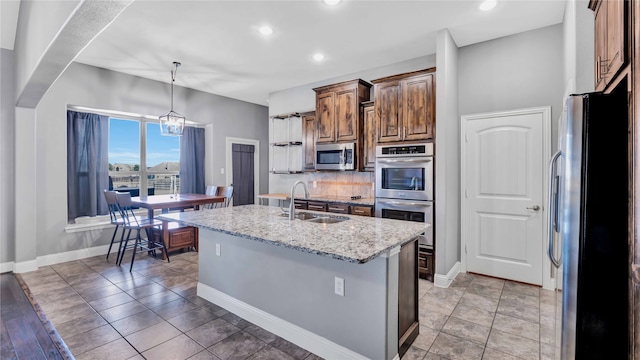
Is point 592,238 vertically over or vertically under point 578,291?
over

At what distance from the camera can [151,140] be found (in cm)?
557

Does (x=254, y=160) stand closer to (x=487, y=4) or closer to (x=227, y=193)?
(x=227, y=193)

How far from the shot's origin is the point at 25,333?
8.09 feet

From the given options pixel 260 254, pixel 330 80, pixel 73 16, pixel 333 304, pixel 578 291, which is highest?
pixel 330 80

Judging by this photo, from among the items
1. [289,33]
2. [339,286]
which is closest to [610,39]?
[339,286]

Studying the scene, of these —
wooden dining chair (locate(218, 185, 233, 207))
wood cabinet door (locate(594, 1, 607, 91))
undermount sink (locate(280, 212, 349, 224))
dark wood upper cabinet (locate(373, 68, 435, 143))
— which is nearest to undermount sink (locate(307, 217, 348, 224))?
undermount sink (locate(280, 212, 349, 224))

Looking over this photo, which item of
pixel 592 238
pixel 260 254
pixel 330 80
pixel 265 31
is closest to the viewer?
pixel 592 238

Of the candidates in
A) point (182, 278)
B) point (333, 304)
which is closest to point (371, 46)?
point (333, 304)

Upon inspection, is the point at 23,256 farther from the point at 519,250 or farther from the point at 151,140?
the point at 519,250

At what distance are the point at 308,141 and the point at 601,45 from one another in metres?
4.08

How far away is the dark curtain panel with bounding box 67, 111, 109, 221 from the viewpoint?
180 inches

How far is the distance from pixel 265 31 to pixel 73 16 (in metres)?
1.98

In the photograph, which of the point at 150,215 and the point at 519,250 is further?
the point at 150,215

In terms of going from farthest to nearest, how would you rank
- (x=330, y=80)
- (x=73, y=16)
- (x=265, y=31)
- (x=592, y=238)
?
(x=330, y=80) → (x=265, y=31) → (x=73, y=16) → (x=592, y=238)
